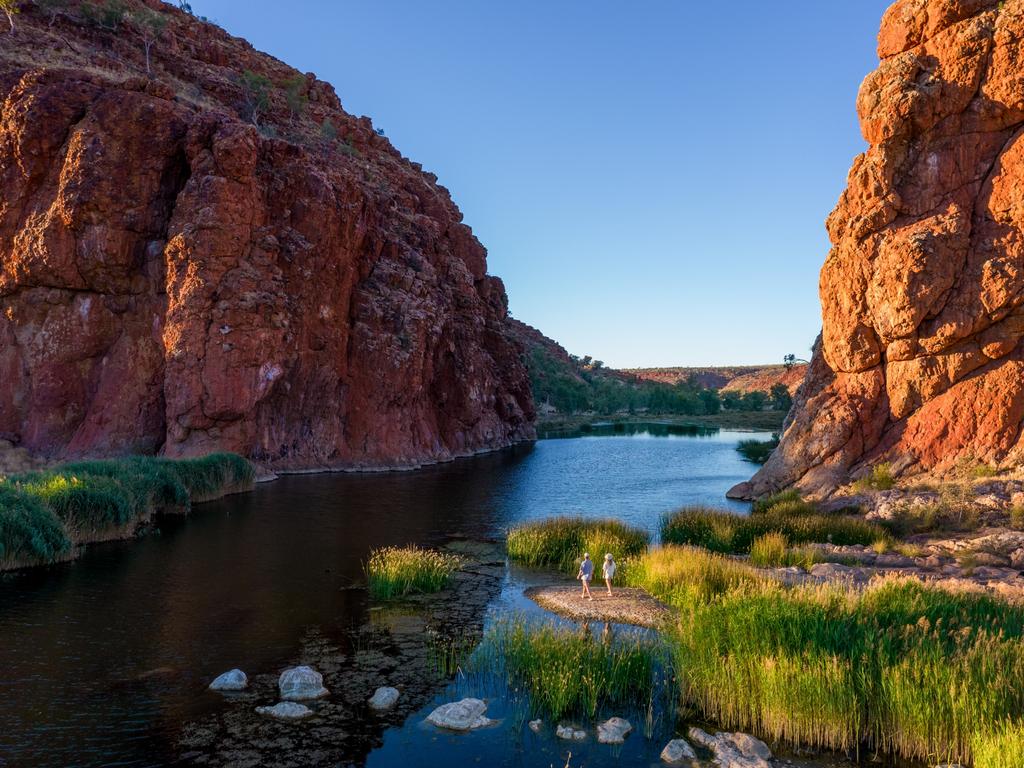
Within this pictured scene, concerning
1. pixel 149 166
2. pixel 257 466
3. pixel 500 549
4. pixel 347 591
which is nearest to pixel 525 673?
pixel 347 591

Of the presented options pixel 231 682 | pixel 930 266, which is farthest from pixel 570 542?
pixel 930 266

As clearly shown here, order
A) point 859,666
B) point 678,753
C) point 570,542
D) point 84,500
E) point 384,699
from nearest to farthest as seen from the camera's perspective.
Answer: point 678,753 → point 859,666 → point 384,699 → point 570,542 → point 84,500

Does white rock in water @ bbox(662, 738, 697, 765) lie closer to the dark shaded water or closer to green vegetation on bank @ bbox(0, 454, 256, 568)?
the dark shaded water

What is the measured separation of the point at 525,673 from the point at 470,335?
2597 inches

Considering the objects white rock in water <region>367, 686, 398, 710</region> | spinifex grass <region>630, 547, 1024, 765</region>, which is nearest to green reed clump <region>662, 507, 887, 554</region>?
spinifex grass <region>630, 547, 1024, 765</region>

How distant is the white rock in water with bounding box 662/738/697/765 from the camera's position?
1003 centimetres

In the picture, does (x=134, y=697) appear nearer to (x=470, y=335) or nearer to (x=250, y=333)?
(x=250, y=333)

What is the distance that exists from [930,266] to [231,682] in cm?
3220

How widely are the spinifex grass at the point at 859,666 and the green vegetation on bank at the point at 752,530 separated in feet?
36.9

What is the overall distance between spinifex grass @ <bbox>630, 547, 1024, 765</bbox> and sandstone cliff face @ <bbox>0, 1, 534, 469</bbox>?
41259mm

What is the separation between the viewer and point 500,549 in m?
25.8

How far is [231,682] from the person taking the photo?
489 inches

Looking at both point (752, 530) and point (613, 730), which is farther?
point (752, 530)

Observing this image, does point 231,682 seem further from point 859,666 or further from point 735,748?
point 859,666
